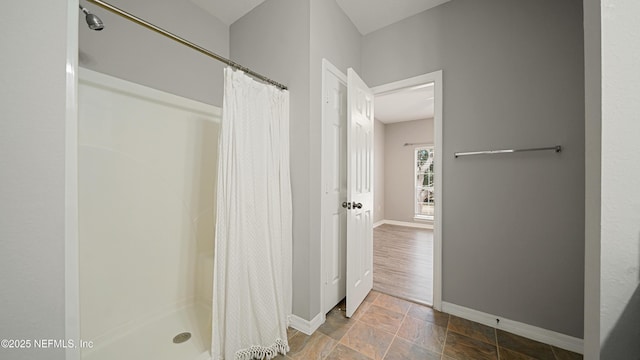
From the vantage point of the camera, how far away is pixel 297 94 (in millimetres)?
1627

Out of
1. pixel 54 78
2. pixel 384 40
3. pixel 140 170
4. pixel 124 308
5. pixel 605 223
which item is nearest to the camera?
pixel 605 223

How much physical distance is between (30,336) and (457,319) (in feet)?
7.96

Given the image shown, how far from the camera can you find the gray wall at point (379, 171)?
541 cm

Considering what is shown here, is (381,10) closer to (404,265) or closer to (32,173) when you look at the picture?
(32,173)

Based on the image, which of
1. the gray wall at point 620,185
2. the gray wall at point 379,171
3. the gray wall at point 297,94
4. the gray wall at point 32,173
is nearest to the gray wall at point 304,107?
the gray wall at point 297,94

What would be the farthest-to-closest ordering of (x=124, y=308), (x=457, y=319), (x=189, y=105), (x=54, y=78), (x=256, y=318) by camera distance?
(x=189, y=105), (x=457, y=319), (x=124, y=308), (x=256, y=318), (x=54, y=78)

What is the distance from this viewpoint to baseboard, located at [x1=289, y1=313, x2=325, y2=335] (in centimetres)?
157

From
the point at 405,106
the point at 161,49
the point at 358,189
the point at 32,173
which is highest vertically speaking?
the point at 405,106

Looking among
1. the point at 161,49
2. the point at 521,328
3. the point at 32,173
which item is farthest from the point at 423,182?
the point at 32,173

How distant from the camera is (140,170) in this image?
1.61 metres

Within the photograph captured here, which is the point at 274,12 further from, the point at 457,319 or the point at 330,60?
the point at 457,319

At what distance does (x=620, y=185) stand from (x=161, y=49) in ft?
8.62

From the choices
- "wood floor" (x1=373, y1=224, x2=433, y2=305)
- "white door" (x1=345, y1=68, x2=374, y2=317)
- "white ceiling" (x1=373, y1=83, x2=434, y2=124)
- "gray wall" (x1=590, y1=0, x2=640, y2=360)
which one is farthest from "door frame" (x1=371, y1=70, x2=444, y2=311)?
"white ceiling" (x1=373, y1=83, x2=434, y2=124)

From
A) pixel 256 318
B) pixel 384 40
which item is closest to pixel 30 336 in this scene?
pixel 256 318
